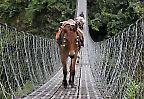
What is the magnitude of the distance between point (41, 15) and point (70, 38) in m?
9.79

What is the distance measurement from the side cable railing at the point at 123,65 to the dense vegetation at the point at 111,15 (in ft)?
10.5

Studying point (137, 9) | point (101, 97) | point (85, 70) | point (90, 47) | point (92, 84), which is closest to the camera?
point (101, 97)

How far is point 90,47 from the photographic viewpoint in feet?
30.6

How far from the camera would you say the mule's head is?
420 cm

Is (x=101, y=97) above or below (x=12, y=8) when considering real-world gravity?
below

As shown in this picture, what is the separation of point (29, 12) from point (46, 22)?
68cm

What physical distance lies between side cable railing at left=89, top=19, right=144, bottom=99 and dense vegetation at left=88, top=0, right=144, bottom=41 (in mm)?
3191

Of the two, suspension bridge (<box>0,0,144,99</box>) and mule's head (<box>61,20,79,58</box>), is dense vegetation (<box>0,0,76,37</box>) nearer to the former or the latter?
suspension bridge (<box>0,0,144,99</box>)

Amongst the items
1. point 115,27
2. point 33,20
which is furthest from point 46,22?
point 115,27

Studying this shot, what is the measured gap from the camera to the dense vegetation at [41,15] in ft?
44.2

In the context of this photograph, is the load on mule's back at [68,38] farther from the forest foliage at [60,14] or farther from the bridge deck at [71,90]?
the forest foliage at [60,14]

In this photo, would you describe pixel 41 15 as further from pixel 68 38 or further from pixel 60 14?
pixel 68 38

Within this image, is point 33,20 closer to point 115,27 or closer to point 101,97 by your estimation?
point 115,27

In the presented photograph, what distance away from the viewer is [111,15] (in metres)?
12.6
